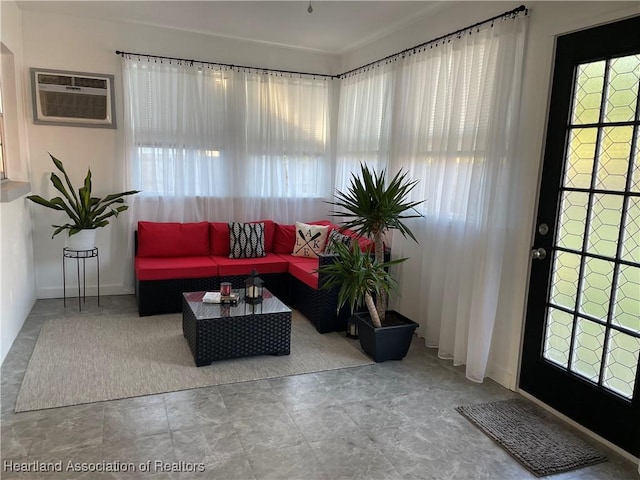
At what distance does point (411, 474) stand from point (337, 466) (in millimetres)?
350

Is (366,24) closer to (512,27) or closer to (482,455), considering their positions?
(512,27)

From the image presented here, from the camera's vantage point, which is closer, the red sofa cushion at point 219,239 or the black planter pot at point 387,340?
the black planter pot at point 387,340

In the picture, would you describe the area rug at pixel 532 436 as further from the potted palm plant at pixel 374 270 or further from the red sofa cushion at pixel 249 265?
the red sofa cushion at pixel 249 265

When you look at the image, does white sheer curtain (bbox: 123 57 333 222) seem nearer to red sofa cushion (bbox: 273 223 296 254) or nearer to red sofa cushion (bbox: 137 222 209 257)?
red sofa cushion (bbox: 137 222 209 257)

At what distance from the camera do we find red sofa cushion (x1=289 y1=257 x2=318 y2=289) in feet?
13.3

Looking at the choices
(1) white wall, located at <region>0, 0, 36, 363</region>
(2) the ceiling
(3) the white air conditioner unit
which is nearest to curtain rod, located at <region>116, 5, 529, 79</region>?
(2) the ceiling

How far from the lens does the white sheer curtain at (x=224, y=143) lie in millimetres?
4672

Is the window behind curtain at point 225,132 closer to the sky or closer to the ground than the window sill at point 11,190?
closer to the sky

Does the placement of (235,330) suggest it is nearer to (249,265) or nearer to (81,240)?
(249,265)

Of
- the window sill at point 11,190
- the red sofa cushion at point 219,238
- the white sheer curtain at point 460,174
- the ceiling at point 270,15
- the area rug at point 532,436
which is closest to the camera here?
the area rug at point 532,436

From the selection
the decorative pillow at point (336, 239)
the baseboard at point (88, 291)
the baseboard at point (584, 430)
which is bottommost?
the baseboard at point (584, 430)

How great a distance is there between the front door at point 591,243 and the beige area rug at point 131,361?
51.8 inches

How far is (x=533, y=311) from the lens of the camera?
2.92 meters

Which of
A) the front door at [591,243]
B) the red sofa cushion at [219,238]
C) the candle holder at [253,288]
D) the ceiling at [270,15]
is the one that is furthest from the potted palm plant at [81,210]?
the front door at [591,243]
